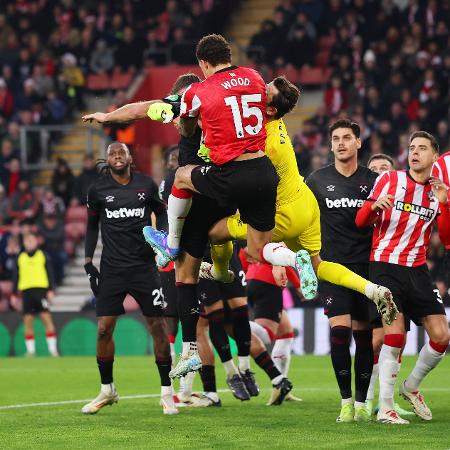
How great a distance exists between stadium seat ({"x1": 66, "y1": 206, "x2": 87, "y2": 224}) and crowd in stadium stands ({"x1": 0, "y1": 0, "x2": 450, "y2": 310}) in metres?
0.02

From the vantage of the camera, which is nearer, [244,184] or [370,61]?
[244,184]

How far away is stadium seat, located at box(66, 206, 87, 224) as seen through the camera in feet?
78.5

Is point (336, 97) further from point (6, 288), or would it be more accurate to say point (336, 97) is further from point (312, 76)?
point (6, 288)

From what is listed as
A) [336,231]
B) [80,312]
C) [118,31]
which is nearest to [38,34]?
[118,31]

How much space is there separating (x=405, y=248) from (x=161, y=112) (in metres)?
2.53

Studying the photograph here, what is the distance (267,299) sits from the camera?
12.9 meters

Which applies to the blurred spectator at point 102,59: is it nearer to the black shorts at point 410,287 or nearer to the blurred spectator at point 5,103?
the blurred spectator at point 5,103

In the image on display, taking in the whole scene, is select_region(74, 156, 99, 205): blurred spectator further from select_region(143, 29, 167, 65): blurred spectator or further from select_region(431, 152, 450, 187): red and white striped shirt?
select_region(431, 152, 450, 187): red and white striped shirt

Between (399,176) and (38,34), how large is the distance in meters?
19.4

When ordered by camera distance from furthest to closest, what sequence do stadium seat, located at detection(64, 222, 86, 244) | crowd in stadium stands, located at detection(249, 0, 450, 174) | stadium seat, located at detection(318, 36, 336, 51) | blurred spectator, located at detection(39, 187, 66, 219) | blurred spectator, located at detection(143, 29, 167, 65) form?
blurred spectator, located at detection(143, 29, 167, 65) < stadium seat, located at detection(318, 36, 336, 51) < stadium seat, located at detection(64, 222, 86, 244) < blurred spectator, located at detection(39, 187, 66, 219) < crowd in stadium stands, located at detection(249, 0, 450, 174)

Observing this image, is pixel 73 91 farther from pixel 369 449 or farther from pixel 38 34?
pixel 369 449

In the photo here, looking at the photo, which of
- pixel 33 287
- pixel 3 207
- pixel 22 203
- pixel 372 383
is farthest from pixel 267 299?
pixel 3 207

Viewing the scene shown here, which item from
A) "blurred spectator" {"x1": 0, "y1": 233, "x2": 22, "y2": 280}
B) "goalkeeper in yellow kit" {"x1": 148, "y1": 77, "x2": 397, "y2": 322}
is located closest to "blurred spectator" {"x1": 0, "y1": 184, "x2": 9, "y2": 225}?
"blurred spectator" {"x1": 0, "y1": 233, "x2": 22, "y2": 280}

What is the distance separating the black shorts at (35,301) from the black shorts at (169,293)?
7721 mm
